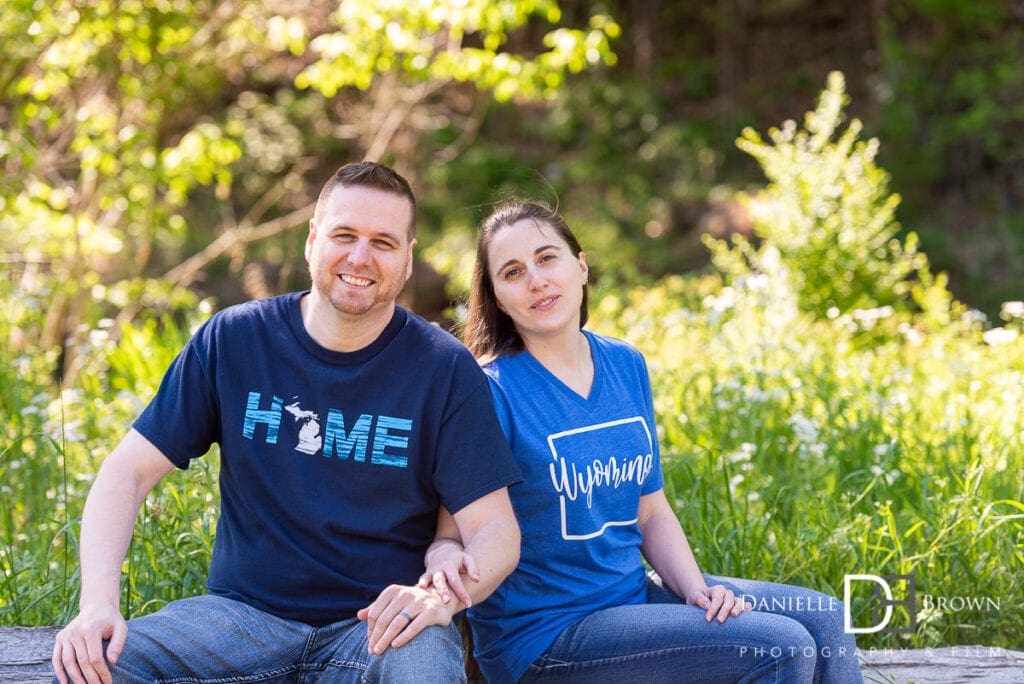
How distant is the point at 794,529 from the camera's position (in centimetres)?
345

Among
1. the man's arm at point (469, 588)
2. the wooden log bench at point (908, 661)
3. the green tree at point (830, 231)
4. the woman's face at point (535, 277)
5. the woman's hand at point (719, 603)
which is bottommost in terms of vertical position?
the wooden log bench at point (908, 661)

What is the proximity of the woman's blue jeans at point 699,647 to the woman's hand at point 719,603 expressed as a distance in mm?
19

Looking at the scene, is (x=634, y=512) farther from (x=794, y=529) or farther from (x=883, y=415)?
(x=883, y=415)

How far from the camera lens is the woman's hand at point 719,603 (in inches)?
93.6

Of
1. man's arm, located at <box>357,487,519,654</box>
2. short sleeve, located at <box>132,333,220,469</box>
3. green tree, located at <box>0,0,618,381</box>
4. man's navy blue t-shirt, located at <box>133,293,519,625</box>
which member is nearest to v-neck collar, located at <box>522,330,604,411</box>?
man's navy blue t-shirt, located at <box>133,293,519,625</box>

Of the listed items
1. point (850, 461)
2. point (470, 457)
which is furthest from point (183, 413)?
point (850, 461)

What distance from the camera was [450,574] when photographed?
223cm

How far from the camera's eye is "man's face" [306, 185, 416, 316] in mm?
2404

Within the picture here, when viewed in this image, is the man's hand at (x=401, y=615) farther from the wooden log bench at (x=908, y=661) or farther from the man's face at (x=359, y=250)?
the wooden log bench at (x=908, y=661)

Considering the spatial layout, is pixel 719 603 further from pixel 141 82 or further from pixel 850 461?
pixel 141 82

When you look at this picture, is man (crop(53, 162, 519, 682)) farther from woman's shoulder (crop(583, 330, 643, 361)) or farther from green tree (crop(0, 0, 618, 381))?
green tree (crop(0, 0, 618, 381))

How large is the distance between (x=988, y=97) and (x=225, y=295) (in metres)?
7.75

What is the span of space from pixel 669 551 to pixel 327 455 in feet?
2.83

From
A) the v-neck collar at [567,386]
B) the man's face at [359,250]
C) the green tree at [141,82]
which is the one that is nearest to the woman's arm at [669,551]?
the v-neck collar at [567,386]
